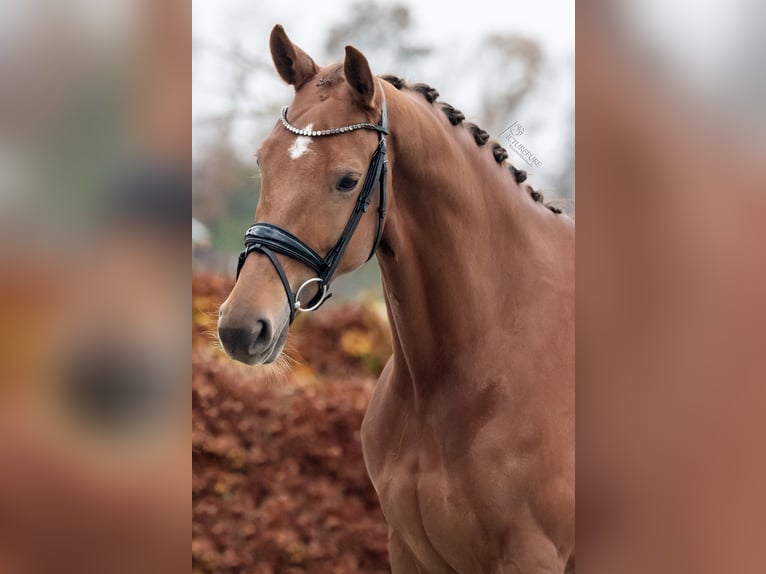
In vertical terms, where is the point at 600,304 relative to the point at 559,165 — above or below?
below

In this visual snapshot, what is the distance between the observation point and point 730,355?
51 cm

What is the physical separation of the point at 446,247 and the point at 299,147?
47 cm

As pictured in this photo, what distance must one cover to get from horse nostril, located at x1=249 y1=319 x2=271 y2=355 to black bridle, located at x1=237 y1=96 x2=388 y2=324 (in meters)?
0.09

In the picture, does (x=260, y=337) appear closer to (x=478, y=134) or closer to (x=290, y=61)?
(x=290, y=61)

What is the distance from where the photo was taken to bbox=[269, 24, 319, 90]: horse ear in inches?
67.0

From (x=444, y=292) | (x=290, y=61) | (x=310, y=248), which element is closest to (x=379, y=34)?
(x=290, y=61)

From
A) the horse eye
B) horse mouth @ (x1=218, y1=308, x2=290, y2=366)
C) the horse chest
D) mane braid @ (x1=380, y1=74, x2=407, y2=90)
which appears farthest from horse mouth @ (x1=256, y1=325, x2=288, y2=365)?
mane braid @ (x1=380, y1=74, x2=407, y2=90)

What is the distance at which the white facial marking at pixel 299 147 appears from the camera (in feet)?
5.08

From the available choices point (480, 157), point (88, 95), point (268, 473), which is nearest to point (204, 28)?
point (480, 157)

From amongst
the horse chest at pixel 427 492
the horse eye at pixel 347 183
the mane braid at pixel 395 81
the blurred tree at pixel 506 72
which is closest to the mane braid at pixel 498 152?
the mane braid at pixel 395 81

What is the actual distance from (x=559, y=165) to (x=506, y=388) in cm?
143

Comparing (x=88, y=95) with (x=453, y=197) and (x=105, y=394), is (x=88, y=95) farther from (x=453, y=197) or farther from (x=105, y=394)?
(x=453, y=197)

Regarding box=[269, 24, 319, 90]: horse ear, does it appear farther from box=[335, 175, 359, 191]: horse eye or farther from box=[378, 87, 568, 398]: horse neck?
box=[335, 175, 359, 191]: horse eye

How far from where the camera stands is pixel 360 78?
161 centimetres
